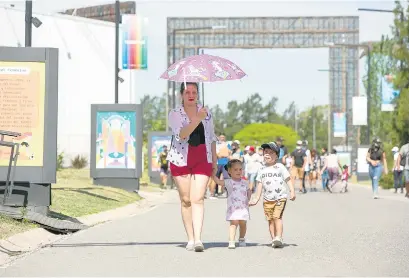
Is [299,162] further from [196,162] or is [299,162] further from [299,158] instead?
[196,162]

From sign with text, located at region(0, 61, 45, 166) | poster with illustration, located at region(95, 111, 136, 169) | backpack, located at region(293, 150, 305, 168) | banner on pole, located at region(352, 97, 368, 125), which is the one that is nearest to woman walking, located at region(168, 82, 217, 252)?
sign with text, located at region(0, 61, 45, 166)

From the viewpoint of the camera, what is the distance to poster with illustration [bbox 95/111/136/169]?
103 ft

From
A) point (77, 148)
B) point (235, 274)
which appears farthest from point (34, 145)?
point (77, 148)

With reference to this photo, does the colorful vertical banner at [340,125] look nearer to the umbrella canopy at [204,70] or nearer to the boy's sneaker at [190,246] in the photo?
the umbrella canopy at [204,70]

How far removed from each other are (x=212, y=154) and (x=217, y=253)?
1.13 m

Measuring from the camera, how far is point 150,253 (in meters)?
12.8

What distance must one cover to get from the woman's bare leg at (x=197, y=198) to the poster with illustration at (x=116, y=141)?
726 inches

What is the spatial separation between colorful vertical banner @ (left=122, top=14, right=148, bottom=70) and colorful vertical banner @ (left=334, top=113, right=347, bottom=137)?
4451 cm

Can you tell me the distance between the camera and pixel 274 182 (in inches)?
543

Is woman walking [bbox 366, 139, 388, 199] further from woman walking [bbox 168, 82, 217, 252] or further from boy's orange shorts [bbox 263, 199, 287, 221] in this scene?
woman walking [bbox 168, 82, 217, 252]

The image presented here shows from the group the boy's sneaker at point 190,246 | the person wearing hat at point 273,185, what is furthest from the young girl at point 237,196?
the boy's sneaker at point 190,246

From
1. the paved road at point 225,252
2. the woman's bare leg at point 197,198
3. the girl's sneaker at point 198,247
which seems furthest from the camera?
the woman's bare leg at point 197,198

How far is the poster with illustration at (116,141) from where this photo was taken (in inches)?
1238

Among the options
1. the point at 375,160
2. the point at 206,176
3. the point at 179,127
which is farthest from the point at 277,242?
the point at 375,160
